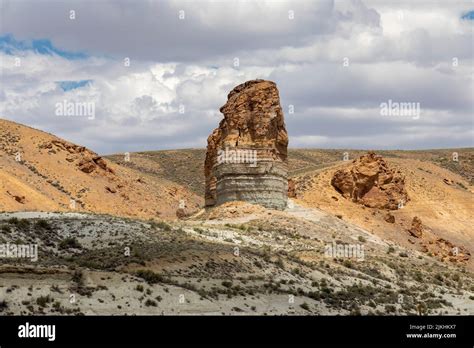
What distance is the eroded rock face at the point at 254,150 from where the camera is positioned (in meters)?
48.2

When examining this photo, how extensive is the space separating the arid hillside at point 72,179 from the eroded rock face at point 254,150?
19.5 m

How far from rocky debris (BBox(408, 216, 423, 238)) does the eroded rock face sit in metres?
12.0

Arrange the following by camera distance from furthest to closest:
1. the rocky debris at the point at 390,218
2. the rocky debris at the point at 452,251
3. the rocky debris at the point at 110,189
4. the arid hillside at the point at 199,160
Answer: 1. the arid hillside at the point at 199,160
2. the rocky debris at the point at 110,189
3. the rocky debris at the point at 390,218
4. the rocky debris at the point at 452,251

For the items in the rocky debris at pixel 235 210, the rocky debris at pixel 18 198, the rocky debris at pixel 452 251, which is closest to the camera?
the rocky debris at pixel 235 210

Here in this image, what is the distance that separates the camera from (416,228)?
57.7 m

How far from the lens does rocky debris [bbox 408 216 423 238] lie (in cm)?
5744

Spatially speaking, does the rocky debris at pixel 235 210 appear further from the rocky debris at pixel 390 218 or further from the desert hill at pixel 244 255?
the rocky debris at pixel 390 218

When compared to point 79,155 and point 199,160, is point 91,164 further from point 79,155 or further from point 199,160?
point 199,160

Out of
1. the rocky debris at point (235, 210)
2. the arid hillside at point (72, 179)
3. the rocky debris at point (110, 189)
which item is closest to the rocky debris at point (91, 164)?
the arid hillside at point (72, 179)

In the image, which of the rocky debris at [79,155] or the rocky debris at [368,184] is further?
the rocky debris at [79,155]

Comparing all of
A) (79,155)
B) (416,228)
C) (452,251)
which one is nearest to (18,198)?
(79,155)

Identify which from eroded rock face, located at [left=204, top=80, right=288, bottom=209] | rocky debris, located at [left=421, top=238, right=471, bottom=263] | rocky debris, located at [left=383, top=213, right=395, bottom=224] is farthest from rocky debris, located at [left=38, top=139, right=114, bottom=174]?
rocky debris, located at [left=421, top=238, right=471, bottom=263]

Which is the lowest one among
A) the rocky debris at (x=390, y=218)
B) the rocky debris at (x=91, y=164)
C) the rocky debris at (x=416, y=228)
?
the rocky debris at (x=416, y=228)

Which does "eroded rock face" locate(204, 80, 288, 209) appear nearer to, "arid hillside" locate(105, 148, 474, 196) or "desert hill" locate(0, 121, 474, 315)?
"desert hill" locate(0, 121, 474, 315)
